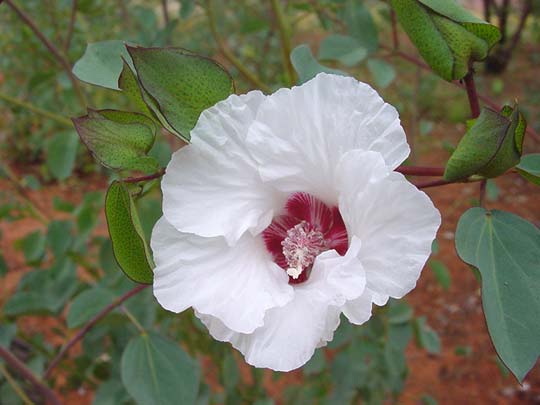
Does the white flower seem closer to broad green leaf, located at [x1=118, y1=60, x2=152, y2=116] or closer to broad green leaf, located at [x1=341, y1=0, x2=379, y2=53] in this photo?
broad green leaf, located at [x1=118, y1=60, x2=152, y2=116]

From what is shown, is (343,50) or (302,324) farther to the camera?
(343,50)

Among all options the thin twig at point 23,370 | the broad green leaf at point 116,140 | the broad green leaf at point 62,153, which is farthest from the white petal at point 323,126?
the broad green leaf at point 62,153

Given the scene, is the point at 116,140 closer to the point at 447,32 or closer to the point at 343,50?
the point at 447,32

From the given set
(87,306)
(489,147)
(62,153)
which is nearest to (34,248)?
(62,153)

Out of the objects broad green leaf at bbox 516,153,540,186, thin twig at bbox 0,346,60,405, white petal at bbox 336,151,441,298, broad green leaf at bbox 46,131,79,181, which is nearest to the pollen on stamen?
white petal at bbox 336,151,441,298

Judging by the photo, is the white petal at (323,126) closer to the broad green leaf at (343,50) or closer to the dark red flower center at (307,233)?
the dark red flower center at (307,233)
